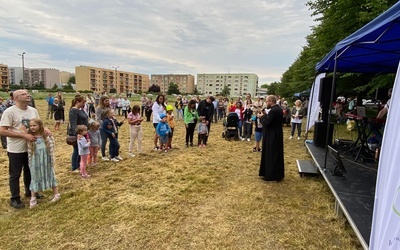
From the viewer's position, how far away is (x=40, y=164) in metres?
3.58

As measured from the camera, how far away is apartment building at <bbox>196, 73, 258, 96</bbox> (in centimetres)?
13275

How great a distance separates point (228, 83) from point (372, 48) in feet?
434

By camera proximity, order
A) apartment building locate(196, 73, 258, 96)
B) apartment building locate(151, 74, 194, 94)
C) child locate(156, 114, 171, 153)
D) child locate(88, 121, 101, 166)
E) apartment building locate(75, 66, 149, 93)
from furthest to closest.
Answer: apartment building locate(151, 74, 194, 94), apartment building locate(196, 73, 258, 96), apartment building locate(75, 66, 149, 93), child locate(156, 114, 171, 153), child locate(88, 121, 101, 166)

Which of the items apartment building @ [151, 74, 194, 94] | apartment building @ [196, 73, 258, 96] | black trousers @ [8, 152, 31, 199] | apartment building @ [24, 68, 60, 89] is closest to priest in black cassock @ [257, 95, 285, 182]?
black trousers @ [8, 152, 31, 199]

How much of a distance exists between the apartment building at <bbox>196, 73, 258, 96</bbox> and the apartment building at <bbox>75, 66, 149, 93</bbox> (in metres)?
34.6

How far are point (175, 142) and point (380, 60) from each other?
6.58 meters

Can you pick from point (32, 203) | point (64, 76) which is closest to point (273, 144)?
point (32, 203)

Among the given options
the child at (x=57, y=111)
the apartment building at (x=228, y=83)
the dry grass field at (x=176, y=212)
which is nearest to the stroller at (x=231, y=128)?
the dry grass field at (x=176, y=212)

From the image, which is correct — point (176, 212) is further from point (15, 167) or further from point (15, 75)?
point (15, 75)

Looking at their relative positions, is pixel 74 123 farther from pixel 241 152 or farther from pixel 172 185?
pixel 241 152

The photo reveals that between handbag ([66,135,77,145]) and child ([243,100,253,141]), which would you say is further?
child ([243,100,253,141])

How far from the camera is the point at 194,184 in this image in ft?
15.6

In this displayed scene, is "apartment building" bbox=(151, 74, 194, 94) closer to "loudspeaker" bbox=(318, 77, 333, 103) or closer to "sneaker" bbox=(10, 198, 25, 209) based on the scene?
"loudspeaker" bbox=(318, 77, 333, 103)

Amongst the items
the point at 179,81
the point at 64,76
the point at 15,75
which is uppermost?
the point at 179,81
